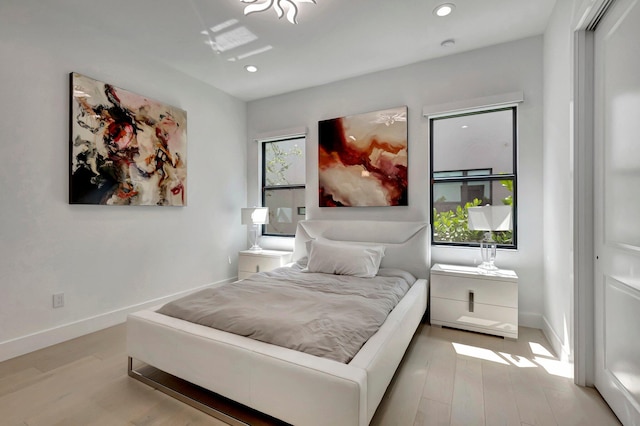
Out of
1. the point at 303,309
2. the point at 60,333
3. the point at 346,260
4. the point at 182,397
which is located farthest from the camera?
the point at 346,260

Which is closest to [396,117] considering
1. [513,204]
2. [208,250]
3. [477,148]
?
[477,148]

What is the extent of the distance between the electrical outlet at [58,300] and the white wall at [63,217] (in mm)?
29

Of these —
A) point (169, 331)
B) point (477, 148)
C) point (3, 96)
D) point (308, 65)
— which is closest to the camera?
point (169, 331)

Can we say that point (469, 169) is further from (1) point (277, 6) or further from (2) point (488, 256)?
(1) point (277, 6)

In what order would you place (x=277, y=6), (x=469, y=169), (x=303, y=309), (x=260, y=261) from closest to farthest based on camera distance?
(x=303, y=309) < (x=277, y=6) < (x=469, y=169) < (x=260, y=261)

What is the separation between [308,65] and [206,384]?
10.3 ft

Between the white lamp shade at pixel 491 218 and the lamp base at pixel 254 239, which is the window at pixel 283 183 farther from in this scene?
the white lamp shade at pixel 491 218

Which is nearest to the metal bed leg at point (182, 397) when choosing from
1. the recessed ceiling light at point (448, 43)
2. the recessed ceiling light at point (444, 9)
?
the recessed ceiling light at point (444, 9)

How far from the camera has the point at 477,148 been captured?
120 inches

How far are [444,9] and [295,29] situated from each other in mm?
1253

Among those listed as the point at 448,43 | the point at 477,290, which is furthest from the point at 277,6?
the point at 477,290

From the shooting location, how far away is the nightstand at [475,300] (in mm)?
2508

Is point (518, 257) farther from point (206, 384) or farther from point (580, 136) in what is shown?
point (206, 384)

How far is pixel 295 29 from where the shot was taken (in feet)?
8.67
